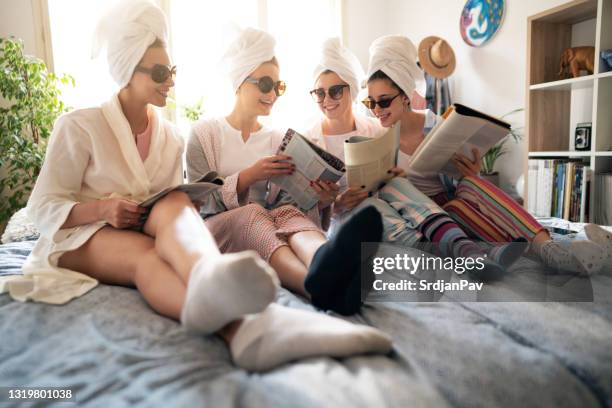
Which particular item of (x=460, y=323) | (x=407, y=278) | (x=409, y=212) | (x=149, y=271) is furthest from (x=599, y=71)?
(x=149, y=271)

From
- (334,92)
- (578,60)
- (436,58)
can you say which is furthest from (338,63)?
(436,58)

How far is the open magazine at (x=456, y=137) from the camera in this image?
1235mm

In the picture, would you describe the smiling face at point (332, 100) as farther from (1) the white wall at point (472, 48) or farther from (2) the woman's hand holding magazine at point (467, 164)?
(1) the white wall at point (472, 48)

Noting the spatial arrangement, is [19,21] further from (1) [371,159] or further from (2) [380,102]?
(1) [371,159]

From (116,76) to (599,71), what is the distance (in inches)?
88.9

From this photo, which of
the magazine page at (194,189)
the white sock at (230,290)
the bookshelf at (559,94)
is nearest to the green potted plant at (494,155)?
the bookshelf at (559,94)

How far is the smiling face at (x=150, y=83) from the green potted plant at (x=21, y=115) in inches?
59.4

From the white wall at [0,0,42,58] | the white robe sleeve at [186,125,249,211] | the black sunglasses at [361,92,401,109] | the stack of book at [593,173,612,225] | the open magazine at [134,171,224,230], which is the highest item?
the white wall at [0,0,42,58]

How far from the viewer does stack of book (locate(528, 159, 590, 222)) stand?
2213 mm

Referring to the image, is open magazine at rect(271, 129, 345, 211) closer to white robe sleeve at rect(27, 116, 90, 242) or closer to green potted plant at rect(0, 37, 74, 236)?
white robe sleeve at rect(27, 116, 90, 242)

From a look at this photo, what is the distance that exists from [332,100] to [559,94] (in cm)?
166

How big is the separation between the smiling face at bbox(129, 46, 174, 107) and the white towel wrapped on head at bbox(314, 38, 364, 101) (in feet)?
2.16

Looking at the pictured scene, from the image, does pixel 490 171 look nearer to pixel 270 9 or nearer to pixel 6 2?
pixel 270 9

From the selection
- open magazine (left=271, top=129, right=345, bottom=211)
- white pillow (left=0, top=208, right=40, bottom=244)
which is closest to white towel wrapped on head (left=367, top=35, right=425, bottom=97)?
open magazine (left=271, top=129, right=345, bottom=211)
